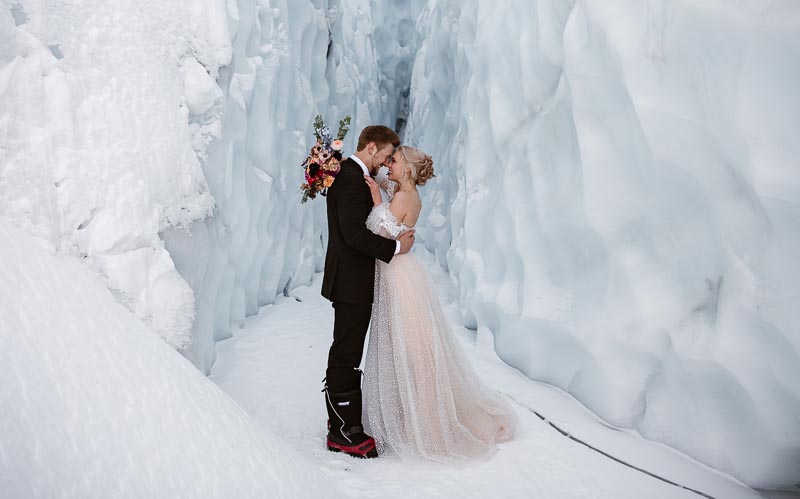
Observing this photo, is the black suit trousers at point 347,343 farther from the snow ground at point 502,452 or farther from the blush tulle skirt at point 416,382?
the snow ground at point 502,452

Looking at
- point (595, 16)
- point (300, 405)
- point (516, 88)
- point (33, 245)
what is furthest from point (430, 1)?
point (33, 245)

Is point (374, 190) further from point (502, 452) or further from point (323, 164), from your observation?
point (502, 452)

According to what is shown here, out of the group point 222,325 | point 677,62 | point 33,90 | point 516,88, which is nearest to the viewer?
point 33,90

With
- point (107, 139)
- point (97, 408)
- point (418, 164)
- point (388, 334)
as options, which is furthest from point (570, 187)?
point (97, 408)

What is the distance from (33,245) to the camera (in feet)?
4.34

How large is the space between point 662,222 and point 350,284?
135cm

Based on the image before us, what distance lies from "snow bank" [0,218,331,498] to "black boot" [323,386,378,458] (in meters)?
0.62

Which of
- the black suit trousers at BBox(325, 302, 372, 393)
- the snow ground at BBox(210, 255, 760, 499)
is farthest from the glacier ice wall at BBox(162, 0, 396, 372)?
the black suit trousers at BBox(325, 302, 372, 393)

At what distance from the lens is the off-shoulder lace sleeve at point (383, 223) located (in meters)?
2.26

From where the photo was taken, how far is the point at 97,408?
1.04m

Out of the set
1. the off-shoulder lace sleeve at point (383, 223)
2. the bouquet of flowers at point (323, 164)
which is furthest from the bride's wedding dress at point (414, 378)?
the bouquet of flowers at point (323, 164)

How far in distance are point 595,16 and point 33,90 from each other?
92.8 inches

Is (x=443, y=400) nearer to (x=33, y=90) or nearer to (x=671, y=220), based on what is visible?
(x=671, y=220)

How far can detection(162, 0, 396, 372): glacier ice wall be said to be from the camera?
2.70m
